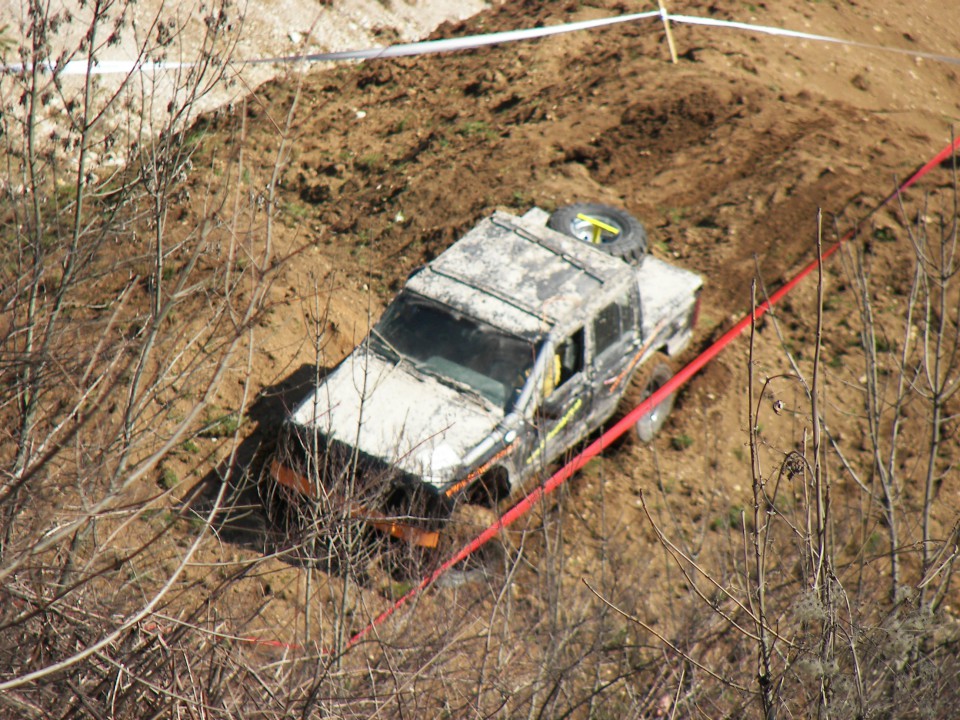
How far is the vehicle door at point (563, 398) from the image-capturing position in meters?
6.89

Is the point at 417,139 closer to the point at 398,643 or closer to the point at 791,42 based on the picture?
the point at 791,42

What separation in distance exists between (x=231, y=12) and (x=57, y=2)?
2273mm

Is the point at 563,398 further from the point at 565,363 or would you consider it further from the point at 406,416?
the point at 406,416

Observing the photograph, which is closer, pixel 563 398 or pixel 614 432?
pixel 563 398

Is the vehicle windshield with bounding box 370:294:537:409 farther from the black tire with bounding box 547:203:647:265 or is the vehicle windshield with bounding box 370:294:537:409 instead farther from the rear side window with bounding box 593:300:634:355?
the black tire with bounding box 547:203:647:265

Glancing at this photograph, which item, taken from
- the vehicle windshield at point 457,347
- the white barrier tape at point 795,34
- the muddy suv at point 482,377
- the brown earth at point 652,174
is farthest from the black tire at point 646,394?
the white barrier tape at point 795,34

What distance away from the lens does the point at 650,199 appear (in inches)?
430

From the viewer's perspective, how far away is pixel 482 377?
686 centimetres

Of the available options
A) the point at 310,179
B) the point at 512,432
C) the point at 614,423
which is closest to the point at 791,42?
the point at 310,179

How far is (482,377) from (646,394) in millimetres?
1816

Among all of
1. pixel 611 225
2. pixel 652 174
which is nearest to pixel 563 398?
pixel 611 225

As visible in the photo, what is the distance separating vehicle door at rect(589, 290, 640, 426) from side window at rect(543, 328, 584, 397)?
0.12 metres

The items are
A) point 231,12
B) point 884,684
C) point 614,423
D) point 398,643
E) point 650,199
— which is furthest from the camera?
point 231,12

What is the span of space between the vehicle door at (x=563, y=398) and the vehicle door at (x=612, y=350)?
0.43 feet
